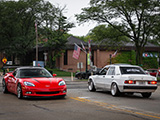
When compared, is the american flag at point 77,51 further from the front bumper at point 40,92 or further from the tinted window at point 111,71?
the front bumper at point 40,92

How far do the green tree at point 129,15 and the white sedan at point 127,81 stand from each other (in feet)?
64.0

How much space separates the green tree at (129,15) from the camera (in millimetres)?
32125

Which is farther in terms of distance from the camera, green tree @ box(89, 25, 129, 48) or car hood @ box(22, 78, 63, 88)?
green tree @ box(89, 25, 129, 48)

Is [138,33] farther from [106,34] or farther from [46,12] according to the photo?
[46,12]

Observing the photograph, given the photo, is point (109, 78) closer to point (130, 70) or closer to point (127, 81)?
point (130, 70)

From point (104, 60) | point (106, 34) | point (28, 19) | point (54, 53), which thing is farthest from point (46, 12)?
point (106, 34)

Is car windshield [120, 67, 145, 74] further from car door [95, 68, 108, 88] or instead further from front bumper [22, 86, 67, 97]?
front bumper [22, 86, 67, 97]

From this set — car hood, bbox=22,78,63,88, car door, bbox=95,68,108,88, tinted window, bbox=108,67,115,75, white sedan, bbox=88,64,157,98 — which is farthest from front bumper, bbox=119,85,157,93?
car hood, bbox=22,78,63,88

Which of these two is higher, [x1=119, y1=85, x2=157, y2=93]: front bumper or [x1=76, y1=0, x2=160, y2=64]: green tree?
[x1=76, y1=0, x2=160, y2=64]: green tree

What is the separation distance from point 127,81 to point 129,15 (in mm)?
23470

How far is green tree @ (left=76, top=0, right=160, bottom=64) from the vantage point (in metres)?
32.1

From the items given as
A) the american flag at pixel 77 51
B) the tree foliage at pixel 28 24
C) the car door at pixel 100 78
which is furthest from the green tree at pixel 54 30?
the car door at pixel 100 78

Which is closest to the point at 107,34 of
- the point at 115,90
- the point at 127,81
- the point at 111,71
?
the point at 111,71

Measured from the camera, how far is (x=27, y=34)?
192 feet
